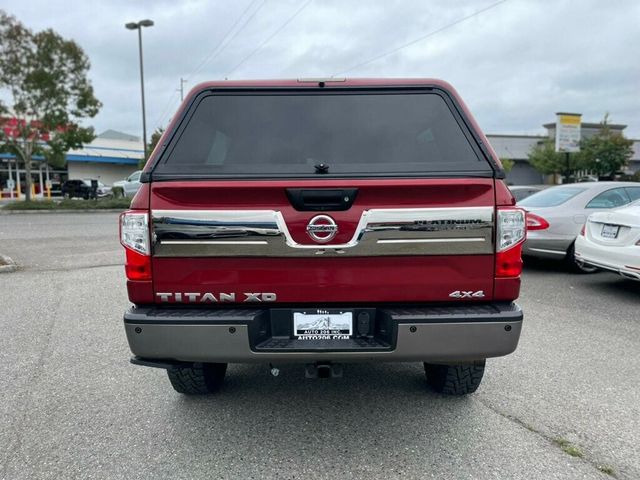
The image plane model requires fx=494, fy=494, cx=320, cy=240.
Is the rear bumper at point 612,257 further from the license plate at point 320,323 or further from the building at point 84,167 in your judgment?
the building at point 84,167

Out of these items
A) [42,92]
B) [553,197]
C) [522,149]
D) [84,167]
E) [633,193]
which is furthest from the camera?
[522,149]

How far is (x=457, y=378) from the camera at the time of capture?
3426 mm

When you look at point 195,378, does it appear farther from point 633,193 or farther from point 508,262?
point 633,193

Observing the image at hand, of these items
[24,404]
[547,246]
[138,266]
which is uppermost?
[138,266]

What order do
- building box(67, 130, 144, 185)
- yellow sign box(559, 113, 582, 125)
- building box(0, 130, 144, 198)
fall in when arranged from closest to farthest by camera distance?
yellow sign box(559, 113, 582, 125) < building box(0, 130, 144, 198) < building box(67, 130, 144, 185)

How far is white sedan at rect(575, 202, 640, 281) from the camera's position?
6109 millimetres

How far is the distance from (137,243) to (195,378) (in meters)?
1.22

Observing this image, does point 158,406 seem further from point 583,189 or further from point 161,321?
point 583,189

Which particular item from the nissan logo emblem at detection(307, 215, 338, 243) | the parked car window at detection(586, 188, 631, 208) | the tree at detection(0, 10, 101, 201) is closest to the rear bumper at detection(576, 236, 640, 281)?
the parked car window at detection(586, 188, 631, 208)

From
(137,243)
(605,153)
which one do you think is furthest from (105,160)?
(137,243)

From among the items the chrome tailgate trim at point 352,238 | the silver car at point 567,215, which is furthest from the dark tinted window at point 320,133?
the silver car at point 567,215

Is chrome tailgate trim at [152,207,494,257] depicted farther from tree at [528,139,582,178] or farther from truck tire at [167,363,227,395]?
tree at [528,139,582,178]

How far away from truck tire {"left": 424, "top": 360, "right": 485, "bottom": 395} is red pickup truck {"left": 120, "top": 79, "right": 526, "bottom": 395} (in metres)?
0.80

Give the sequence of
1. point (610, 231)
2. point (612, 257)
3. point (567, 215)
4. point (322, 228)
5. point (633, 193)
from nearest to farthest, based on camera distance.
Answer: point (322, 228) < point (612, 257) < point (610, 231) < point (567, 215) < point (633, 193)
